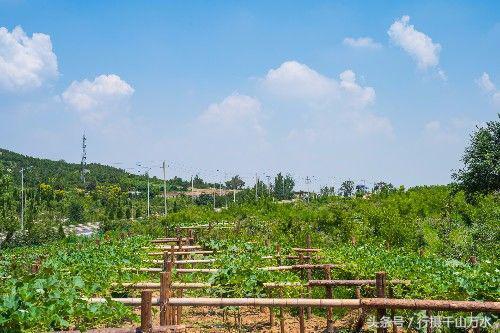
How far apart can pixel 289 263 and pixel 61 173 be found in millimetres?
70819

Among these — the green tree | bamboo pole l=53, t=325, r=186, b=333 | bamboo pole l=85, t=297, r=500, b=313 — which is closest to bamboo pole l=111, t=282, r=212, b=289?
bamboo pole l=85, t=297, r=500, b=313

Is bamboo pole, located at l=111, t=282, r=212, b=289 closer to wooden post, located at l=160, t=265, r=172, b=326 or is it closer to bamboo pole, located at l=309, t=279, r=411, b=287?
wooden post, located at l=160, t=265, r=172, b=326

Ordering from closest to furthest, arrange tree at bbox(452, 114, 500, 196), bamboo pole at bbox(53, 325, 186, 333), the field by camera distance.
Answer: bamboo pole at bbox(53, 325, 186, 333) → the field → tree at bbox(452, 114, 500, 196)

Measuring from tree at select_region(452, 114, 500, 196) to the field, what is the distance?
1602 mm

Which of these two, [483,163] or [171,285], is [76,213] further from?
[171,285]

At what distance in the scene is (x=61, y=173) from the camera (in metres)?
78.4

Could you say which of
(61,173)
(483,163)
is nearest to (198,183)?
(61,173)

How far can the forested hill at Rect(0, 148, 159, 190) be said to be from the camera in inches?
2739

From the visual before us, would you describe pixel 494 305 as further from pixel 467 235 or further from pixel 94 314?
pixel 467 235

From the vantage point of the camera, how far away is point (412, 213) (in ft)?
86.4

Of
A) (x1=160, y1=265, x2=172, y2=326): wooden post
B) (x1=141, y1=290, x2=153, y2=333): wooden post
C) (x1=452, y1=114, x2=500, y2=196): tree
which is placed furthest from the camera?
(x1=452, y1=114, x2=500, y2=196): tree

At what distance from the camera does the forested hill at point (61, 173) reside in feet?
228

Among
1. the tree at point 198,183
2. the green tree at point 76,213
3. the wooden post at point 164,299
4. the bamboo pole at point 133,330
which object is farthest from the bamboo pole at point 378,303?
the tree at point 198,183

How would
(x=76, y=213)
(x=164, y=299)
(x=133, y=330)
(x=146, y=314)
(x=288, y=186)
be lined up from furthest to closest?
(x=288, y=186)
(x=76, y=213)
(x=164, y=299)
(x=146, y=314)
(x=133, y=330)
